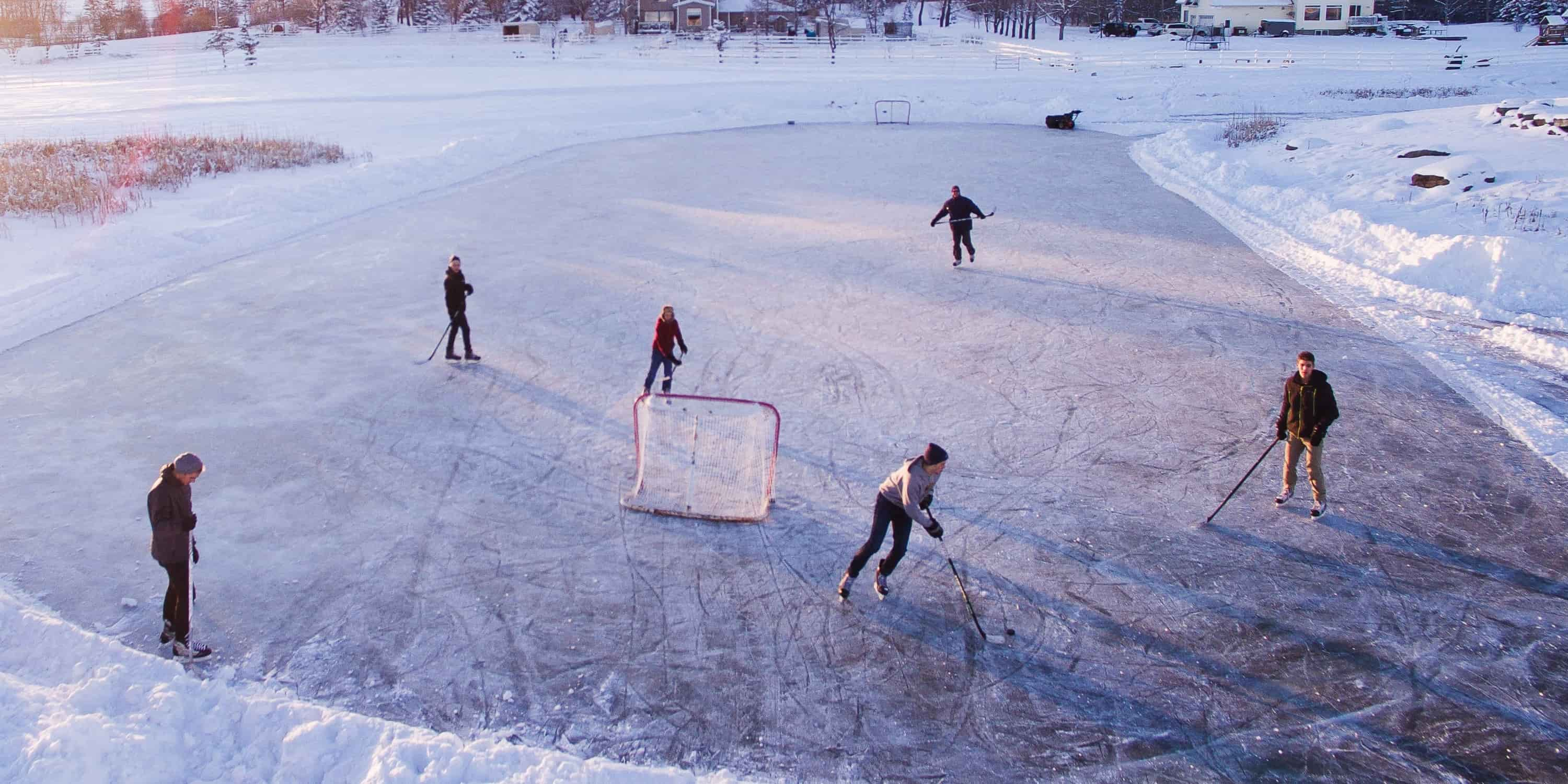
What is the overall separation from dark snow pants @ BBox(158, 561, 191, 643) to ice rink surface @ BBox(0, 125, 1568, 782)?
17.4 inches

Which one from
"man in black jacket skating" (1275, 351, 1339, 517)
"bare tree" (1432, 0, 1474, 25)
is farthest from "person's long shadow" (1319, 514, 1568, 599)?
"bare tree" (1432, 0, 1474, 25)

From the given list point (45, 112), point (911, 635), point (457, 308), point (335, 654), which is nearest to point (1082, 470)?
point (911, 635)

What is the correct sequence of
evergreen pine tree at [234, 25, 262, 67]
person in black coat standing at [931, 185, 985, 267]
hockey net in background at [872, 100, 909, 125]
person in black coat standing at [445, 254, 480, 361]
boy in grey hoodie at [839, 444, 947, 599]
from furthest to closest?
evergreen pine tree at [234, 25, 262, 67] → hockey net in background at [872, 100, 909, 125] → person in black coat standing at [931, 185, 985, 267] → person in black coat standing at [445, 254, 480, 361] → boy in grey hoodie at [839, 444, 947, 599]

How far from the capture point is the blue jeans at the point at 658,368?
33.6ft

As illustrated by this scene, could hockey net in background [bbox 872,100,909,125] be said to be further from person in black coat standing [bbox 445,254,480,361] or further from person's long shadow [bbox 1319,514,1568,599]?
person's long shadow [bbox 1319,514,1568,599]

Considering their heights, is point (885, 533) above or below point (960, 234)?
below

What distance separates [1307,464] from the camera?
8.21m

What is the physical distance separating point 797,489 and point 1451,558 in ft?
17.5

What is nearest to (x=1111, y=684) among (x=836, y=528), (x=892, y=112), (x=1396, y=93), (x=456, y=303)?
(x=836, y=528)

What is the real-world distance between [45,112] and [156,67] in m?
20.8

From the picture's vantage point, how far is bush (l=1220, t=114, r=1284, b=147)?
90.6ft

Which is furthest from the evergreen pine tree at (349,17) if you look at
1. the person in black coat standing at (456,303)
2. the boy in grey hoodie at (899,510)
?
the boy in grey hoodie at (899,510)

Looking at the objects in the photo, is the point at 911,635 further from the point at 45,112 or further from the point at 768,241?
the point at 45,112

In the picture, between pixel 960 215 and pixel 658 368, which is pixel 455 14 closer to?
pixel 960 215
